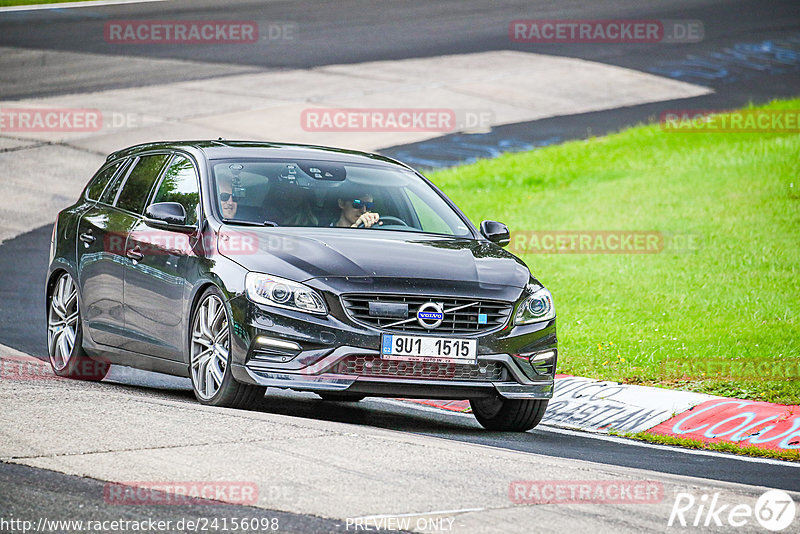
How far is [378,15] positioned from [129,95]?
34.1 ft

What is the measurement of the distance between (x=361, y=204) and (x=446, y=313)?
1490mm

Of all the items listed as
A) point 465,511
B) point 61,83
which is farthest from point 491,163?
point 465,511

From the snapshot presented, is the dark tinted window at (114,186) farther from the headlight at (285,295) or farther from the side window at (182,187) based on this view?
the headlight at (285,295)

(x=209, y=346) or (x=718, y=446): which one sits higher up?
(x=209, y=346)

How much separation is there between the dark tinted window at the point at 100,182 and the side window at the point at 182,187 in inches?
43.3

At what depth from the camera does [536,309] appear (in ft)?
29.4

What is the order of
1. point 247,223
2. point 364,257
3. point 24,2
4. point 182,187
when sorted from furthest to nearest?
point 24,2, point 182,187, point 247,223, point 364,257

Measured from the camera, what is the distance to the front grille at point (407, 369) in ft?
27.5

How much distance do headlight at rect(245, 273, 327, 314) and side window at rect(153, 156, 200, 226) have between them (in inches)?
46.4

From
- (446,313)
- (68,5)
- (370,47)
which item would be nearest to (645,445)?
(446,313)

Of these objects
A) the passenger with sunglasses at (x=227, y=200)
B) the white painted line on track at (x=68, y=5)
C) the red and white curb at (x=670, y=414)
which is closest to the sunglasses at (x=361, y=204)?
the passenger with sunglasses at (x=227, y=200)

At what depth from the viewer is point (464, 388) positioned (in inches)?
339

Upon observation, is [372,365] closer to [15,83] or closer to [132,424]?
[132,424]

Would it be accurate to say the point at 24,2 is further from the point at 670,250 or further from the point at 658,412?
the point at 658,412
